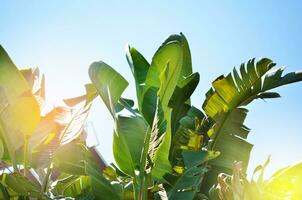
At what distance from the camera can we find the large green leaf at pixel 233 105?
3523 millimetres

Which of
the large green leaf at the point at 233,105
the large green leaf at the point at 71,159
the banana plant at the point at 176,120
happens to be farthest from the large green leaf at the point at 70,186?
the large green leaf at the point at 233,105

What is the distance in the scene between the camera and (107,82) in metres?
3.16

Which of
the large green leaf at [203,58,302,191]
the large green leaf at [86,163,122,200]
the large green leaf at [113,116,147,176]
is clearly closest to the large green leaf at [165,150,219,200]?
the large green leaf at [113,116,147,176]

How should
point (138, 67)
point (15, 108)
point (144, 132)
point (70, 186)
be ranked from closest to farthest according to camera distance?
point (15, 108), point (144, 132), point (138, 67), point (70, 186)

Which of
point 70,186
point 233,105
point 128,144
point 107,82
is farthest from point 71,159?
point 233,105

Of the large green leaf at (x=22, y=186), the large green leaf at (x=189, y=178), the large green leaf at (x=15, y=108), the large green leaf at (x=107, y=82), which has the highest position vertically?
the large green leaf at (x=107, y=82)

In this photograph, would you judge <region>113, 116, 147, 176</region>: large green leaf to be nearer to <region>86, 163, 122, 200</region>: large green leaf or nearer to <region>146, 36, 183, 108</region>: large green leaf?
<region>86, 163, 122, 200</region>: large green leaf

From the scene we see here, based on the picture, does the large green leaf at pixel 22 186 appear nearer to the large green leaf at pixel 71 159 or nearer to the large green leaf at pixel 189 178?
the large green leaf at pixel 71 159

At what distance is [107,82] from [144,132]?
567 mm

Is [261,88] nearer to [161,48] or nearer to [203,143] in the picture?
[203,143]

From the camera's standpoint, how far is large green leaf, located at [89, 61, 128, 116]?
119 inches

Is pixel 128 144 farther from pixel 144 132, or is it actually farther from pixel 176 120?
pixel 176 120

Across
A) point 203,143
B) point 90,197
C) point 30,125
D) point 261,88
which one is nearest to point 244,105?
point 261,88

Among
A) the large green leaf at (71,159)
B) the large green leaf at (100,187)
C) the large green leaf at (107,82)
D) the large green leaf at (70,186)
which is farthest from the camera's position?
the large green leaf at (70,186)
